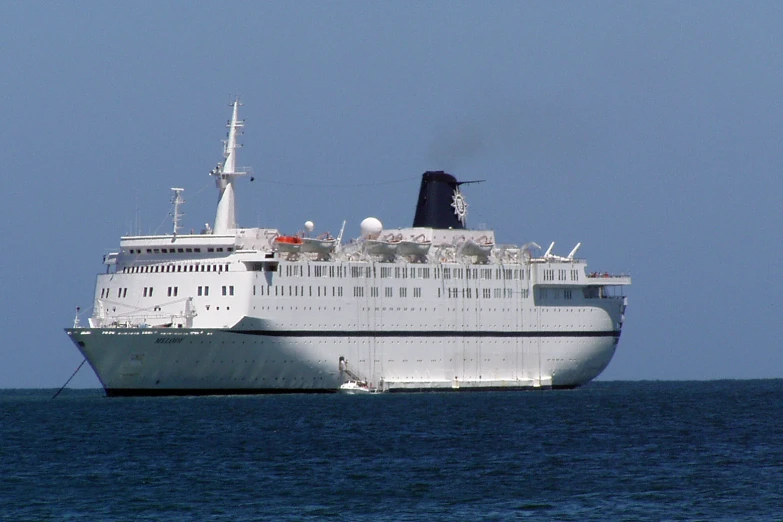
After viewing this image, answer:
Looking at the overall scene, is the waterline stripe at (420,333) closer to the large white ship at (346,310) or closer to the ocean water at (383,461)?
the large white ship at (346,310)

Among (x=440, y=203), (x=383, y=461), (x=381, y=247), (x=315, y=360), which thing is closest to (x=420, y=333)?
(x=381, y=247)

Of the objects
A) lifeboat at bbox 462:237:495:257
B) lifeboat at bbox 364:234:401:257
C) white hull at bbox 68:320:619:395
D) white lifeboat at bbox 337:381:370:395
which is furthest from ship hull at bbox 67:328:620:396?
lifeboat at bbox 462:237:495:257

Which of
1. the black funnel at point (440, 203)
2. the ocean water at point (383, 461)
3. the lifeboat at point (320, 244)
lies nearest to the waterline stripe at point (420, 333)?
the ocean water at point (383, 461)

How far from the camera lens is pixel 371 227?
221 feet

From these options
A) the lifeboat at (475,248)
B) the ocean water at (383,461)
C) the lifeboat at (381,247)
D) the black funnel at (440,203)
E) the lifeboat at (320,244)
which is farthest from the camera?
the black funnel at (440,203)

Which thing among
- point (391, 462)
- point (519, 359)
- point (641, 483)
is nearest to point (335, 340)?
point (519, 359)

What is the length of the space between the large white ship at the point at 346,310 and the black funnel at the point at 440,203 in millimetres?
77

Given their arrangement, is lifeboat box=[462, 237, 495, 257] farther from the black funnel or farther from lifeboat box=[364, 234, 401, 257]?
lifeboat box=[364, 234, 401, 257]

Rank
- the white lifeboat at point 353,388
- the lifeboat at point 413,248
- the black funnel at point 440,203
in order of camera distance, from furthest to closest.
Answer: the black funnel at point 440,203 → the lifeboat at point 413,248 → the white lifeboat at point 353,388

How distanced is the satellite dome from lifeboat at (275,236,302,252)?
17.8 feet

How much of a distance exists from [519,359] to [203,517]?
4106 centimetres

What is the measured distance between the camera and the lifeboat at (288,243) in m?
61.5

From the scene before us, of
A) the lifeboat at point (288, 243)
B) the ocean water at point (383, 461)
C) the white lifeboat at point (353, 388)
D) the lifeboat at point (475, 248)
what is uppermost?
the lifeboat at point (475, 248)

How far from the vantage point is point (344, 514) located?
101 ft
